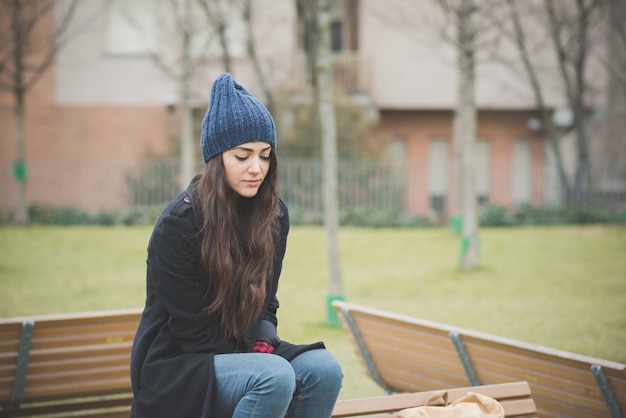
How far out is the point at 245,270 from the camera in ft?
11.4

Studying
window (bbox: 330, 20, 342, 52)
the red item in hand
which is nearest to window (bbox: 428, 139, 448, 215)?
window (bbox: 330, 20, 342, 52)

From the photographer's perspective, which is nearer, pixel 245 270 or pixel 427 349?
pixel 245 270

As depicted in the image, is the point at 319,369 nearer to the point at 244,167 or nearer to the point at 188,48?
the point at 244,167

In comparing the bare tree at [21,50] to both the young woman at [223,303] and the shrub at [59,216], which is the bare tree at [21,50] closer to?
the shrub at [59,216]

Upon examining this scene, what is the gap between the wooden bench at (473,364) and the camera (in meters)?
3.99

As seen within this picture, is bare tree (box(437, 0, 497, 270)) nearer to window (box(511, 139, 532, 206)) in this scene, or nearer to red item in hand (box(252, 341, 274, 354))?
window (box(511, 139, 532, 206))

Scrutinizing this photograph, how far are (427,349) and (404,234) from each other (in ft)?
42.7

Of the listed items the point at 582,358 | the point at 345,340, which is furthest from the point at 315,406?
the point at 345,340

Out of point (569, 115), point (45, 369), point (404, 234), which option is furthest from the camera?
point (569, 115)

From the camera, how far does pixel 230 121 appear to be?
3.47m

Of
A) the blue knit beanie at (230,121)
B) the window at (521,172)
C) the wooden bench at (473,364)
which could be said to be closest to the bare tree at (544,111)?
the window at (521,172)

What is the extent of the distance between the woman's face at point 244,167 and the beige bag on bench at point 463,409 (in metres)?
1.17

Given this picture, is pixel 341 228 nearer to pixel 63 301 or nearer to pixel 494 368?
pixel 63 301

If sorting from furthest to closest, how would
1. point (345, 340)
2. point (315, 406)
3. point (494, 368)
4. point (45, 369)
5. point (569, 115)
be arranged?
point (569, 115)
point (345, 340)
point (45, 369)
point (494, 368)
point (315, 406)
